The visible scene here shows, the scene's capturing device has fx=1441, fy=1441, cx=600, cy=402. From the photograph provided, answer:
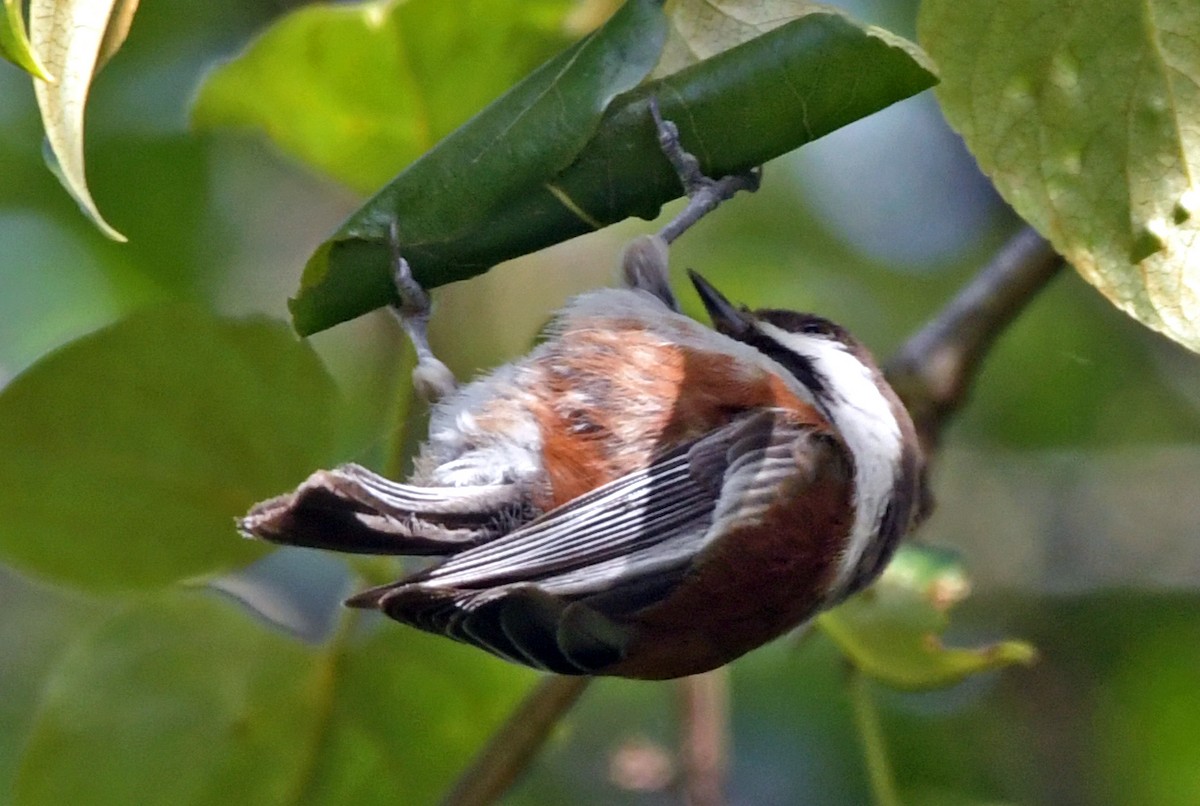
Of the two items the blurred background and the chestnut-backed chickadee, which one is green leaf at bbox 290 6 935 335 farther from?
the blurred background

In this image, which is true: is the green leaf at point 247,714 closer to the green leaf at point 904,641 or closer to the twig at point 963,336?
the green leaf at point 904,641

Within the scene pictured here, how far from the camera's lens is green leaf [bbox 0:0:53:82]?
1231 mm

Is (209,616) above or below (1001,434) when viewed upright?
Result: above

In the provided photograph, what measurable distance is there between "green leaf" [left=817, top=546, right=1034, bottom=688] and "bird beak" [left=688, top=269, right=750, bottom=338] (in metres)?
0.57

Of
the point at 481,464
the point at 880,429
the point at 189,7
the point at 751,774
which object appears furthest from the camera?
the point at 751,774

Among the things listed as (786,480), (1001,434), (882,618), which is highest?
(786,480)

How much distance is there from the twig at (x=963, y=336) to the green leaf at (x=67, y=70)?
Answer: 154cm

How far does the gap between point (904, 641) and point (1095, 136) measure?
870 mm

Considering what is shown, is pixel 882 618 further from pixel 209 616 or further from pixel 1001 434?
pixel 1001 434

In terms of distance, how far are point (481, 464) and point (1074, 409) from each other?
2149mm

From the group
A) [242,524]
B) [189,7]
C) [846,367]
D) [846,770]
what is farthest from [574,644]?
[189,7]

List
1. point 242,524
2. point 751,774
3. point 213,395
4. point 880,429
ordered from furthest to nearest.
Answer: point 751,774, point 880,429, point 213,395, point 242,524

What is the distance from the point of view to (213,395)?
82.8 inches

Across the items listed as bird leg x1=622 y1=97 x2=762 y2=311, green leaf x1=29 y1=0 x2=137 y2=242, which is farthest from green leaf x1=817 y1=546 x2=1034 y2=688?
green leaf x1=29 y1=0 x2=137 y2=242
